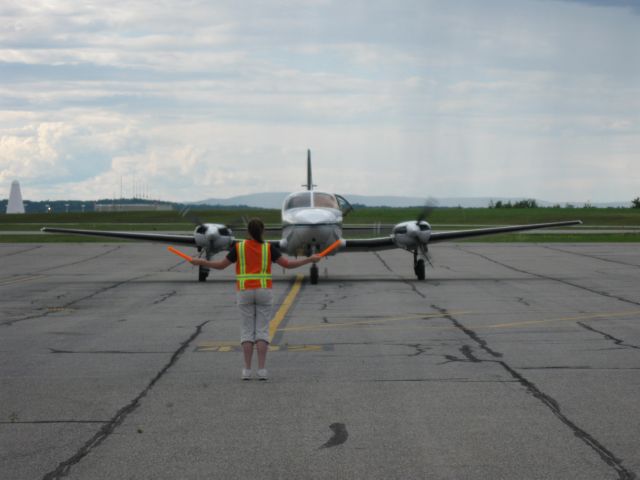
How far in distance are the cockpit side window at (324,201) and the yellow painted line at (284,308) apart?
7.82ft

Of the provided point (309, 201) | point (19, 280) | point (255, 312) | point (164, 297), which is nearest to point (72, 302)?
point (164, 297)

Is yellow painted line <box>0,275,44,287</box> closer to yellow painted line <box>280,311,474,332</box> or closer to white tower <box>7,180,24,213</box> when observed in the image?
yellow painted line <box>280,311,474,332</box>

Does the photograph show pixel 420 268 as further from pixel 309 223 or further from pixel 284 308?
pixel 284 308

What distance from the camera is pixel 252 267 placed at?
1085cm

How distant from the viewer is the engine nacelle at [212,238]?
26.8m

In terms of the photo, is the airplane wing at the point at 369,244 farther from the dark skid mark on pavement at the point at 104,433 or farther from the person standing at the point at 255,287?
the person standing at the point at 255,287

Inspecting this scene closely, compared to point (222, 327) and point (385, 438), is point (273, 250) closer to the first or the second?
point (385, 438)

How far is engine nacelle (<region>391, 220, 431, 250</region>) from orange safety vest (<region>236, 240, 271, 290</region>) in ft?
53.7

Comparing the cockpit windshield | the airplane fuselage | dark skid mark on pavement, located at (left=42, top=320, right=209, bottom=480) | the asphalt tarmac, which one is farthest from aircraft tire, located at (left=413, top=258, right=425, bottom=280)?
dark skid mark on pavement, located at (left=42, top=320, right=209, bottom=480)

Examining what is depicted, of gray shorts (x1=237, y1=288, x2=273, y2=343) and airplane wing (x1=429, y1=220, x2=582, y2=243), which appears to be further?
airplane wing (x1=429, y1=220, x2=582, y2=243)

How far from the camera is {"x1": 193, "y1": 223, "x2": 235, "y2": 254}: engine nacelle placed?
26.8 metres

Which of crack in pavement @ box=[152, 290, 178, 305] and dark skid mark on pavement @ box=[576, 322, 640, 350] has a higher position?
dark skid mark on pavement @ box=[576, 322, 640, 350]

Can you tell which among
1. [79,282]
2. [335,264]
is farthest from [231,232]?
[335,264]

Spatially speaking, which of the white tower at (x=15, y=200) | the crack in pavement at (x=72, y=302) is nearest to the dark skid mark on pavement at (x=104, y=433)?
the crack in pavement at (x=72, y=302)
